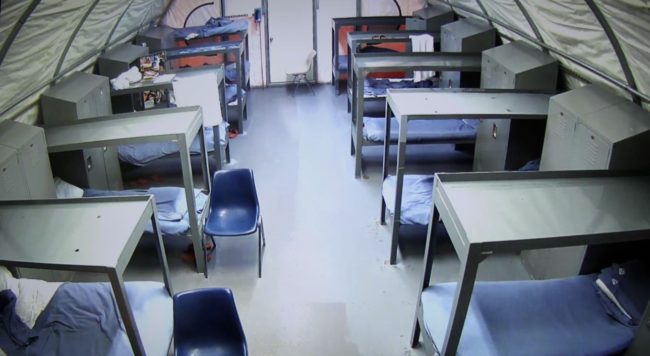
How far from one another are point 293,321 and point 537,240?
2012 mm

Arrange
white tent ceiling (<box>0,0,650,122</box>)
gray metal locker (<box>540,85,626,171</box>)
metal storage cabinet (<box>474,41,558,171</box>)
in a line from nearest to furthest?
white tent ceiling (<box>0,0,650,122</box>) < gray metal locker (<box>540,85,626,171</box>) < metal storage cabinet (<box>474,41,558,171</box>)

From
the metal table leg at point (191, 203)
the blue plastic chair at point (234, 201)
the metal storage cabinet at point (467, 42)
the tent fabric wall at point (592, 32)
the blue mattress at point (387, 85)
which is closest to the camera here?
the tent fabric wall at point (592, 32)

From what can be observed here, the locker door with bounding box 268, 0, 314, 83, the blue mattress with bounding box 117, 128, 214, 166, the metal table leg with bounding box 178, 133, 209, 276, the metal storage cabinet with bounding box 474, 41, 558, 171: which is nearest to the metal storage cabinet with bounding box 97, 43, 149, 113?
the blue mattress with bounding box 117, 128, 214, 166

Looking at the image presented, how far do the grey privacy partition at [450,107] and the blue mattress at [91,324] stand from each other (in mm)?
2060

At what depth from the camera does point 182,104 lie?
5582 millimetres

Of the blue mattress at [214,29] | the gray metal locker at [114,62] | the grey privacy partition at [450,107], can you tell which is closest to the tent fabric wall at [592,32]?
the grey privacy partition at [450,107]

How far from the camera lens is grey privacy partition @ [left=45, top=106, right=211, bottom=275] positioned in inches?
160

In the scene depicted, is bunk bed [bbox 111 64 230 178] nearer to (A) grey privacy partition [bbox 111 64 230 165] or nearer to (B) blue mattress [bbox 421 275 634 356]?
(A) grey privacy partition [bbox 111 64 230 165]

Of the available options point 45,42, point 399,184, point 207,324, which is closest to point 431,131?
point 399,184

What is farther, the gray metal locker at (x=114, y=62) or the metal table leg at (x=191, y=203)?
the gray metal locker at (x=114, y=62)

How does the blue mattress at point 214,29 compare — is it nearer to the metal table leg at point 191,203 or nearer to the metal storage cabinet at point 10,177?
the metal table leg at point 191,203

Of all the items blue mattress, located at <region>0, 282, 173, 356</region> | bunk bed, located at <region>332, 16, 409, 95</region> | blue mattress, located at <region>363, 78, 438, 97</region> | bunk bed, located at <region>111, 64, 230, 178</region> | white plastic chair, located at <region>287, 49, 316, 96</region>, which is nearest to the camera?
blue mattress, located at <region>0, 282, 173, 356</region>

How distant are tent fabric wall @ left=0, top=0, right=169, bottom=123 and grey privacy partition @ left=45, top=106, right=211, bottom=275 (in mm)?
403

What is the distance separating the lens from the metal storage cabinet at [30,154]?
3.73m
